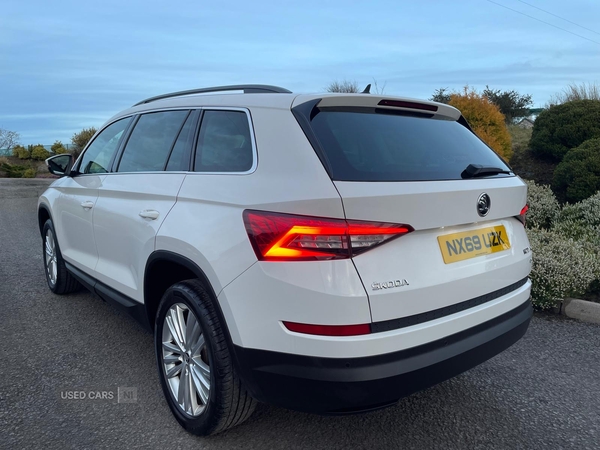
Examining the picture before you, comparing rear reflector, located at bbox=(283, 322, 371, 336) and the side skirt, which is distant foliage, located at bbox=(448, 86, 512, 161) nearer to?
the side skirt

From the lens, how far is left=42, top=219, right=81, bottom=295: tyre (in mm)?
4809

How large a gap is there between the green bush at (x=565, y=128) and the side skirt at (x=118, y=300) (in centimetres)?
938

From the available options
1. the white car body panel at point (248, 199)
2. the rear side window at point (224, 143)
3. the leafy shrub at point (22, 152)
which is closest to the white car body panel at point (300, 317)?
the white car body panel at point (248, 199)

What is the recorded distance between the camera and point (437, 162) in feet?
8.14

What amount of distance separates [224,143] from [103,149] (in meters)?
1.88

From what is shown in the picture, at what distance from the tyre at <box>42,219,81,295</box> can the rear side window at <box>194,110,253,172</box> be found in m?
2.61

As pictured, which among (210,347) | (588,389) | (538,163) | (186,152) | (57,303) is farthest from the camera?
(538,163)

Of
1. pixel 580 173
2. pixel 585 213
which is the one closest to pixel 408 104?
pixel 585 213

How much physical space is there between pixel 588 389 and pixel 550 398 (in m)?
0.32

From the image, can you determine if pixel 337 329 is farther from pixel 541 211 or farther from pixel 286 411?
pixel 541 211

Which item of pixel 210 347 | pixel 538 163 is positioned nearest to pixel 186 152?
pixel 210 347

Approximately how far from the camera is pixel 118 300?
11.1 feet

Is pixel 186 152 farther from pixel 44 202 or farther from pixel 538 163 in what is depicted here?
pixel 538 163

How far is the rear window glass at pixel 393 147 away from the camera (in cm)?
220
